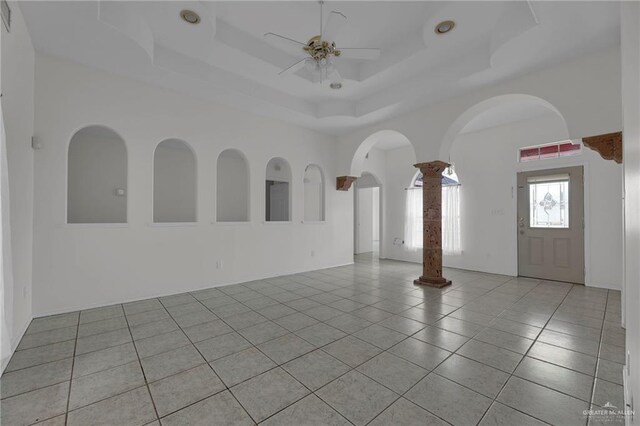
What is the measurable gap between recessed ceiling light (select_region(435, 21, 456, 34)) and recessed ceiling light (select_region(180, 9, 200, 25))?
9.05ft

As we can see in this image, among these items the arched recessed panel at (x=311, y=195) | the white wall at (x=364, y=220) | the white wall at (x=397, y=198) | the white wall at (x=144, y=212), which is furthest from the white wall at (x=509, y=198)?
the white wall at (x=144, y=212)

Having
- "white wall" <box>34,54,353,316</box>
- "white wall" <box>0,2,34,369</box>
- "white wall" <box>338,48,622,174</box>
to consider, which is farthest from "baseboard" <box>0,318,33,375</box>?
"white wall" <box>338,48,622,174</box>

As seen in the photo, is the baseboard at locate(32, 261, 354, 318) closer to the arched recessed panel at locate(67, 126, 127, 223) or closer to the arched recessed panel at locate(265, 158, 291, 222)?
the arched recessed panel at locate(265, 158, 291, 222)

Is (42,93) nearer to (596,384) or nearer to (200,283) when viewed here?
(200,283)

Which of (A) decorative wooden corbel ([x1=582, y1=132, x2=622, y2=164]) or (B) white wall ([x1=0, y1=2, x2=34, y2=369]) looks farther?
(A) decorative wooden corbel ([x1=582, y1=132, x2=622, y2=164])

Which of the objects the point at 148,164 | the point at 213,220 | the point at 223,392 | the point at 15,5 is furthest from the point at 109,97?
the point at 223,392

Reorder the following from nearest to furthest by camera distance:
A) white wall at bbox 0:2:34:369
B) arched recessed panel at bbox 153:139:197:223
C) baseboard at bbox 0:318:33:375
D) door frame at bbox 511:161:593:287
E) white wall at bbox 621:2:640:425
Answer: white wall at bbox 621:2:640:425, baseboard at bbox 0:318:33:375, white wall at bbox 0:2:34:369, door frame at bbox 511:161:593:287, arched recessed panel at bbox 153:139:197:223

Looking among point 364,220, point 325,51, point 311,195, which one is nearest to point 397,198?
→ point 364,220

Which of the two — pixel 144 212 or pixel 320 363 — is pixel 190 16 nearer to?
pixel 144 212

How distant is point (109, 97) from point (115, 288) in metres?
2.57

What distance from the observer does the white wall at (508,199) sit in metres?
4.69

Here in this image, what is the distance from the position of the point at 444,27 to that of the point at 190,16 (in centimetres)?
291

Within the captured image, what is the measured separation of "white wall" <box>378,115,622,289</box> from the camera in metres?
4.69

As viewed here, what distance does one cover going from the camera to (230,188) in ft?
25.6
